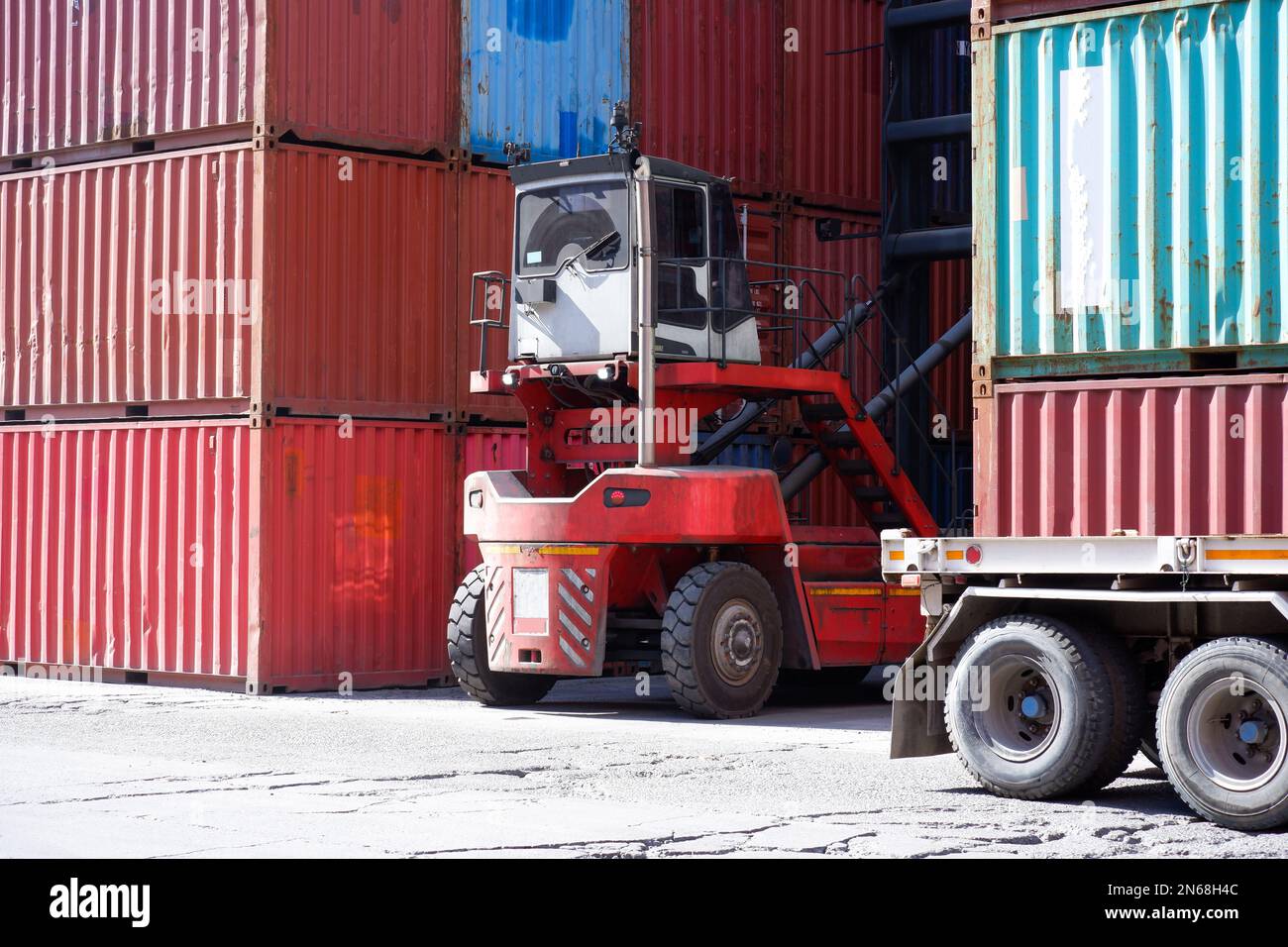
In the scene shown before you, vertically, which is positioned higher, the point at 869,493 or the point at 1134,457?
the point at 1134,457

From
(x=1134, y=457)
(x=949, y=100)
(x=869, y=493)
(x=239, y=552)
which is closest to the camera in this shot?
(x=1134, y=457)

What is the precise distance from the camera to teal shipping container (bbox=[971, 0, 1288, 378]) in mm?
9797

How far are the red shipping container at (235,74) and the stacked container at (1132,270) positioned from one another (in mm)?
7445

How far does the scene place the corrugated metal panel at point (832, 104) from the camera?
816 inches

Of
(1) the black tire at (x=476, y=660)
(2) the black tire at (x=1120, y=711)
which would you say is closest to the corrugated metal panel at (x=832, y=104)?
(1) the black tire at (x=476, y=660)

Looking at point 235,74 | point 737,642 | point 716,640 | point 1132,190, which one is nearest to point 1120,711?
point 1132,190

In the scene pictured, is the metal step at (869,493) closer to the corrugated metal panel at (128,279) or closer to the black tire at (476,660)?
the black tire at (476,660)

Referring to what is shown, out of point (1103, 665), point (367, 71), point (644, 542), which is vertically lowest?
point (1103, 665)

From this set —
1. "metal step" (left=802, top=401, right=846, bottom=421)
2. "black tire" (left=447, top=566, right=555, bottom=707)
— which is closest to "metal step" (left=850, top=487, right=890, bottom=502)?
"metal step" (left=802, top=401, right=846, bottom=421)

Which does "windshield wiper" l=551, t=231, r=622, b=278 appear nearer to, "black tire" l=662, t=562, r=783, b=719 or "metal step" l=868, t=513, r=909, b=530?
"black tire" l=662, t=562, r=783, b=719

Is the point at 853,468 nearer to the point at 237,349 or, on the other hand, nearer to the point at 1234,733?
the point at 237,349

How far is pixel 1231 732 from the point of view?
8562 mm

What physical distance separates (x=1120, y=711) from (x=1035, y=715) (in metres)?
0.42
